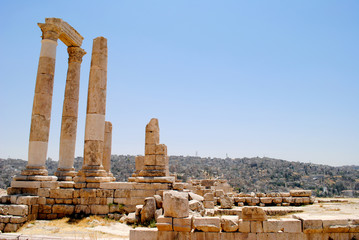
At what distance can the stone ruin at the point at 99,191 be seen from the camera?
720 cm

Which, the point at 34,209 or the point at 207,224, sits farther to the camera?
the point at 34,209

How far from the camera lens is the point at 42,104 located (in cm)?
1420

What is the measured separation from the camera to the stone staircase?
10.7 metres

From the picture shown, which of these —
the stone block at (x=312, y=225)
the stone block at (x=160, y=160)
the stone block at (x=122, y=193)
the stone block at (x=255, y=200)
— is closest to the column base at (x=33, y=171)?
the stone block at (x=122, y=193)

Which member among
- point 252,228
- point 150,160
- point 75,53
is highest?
point 75,53

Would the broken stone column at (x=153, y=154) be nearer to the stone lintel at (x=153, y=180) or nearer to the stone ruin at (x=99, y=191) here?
the stone ruin at (x=99, y=191)

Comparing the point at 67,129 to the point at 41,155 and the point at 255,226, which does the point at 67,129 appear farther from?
the point at 255,226

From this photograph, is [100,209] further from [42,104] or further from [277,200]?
[277,200]

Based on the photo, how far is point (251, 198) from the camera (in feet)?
59.4

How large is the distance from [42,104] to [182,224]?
10497 millimetres

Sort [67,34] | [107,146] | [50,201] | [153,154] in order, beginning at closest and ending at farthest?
1. [50,201]
2. [153,154]
3. [67,34]
4. [107,146]

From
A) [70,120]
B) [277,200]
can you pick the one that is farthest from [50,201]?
[277,200]

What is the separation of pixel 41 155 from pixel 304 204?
1563 centimetres

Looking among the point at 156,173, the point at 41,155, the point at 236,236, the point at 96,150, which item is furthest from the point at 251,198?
the point at 41,155
